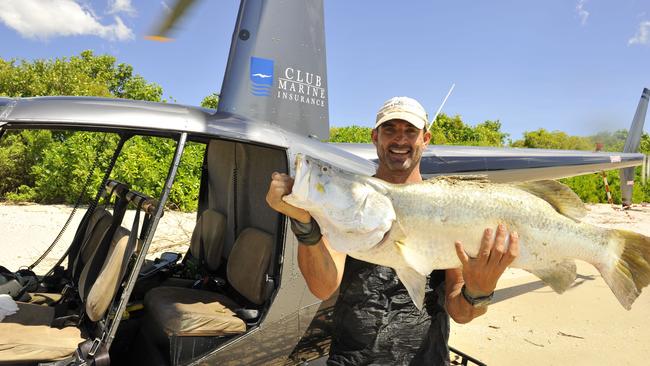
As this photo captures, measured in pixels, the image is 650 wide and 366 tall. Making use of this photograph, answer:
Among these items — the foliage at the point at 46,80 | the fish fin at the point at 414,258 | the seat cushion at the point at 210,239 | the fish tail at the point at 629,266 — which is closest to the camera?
the fish fin at the point at 414,258

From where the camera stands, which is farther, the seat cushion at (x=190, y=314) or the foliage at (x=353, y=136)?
the foliage at (x=353, y=136)

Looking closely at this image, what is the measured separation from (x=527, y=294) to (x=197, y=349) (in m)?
5.15

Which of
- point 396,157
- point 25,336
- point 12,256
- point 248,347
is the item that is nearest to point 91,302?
point 25,336

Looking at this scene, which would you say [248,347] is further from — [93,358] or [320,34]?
[320,34]

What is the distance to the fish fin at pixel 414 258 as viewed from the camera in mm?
1553

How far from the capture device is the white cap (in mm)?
1964

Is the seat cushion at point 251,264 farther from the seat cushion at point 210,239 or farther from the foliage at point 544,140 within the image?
the foliage at point 544,140

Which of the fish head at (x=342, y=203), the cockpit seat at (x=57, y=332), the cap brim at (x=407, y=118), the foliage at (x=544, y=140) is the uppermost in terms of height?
the foliage at (x=544, y=140)

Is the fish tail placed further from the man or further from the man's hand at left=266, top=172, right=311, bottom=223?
the man's hand at left=266, top=172, right=311, bottom=223

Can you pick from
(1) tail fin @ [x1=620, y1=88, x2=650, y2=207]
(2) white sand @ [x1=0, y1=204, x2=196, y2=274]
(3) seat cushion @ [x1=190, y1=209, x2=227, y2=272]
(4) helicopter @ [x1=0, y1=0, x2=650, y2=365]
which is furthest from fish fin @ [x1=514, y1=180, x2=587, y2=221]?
(1) tail fin @ [x1=620, y1=88, x2=650, y2=207]

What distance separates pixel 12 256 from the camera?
6961mm

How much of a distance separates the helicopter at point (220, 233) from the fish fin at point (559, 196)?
1.34 m

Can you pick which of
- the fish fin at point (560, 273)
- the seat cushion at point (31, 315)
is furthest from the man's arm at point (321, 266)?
the seat cushion at point (31, 315)

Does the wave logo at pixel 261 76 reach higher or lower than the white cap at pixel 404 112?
higher
